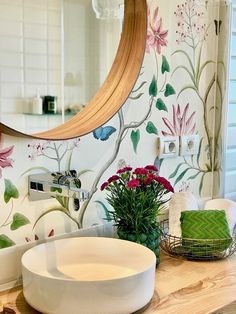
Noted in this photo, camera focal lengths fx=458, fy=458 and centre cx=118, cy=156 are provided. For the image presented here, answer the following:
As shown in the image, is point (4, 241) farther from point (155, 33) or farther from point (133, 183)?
point (155, 33)

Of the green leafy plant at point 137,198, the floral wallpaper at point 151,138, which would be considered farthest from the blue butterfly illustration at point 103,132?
the green leafy plant at point 137,198

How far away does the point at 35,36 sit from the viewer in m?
1.20

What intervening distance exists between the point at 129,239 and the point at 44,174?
294 mm

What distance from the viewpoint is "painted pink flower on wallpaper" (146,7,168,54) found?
146 cm

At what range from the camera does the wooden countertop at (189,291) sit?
1070 millimetres

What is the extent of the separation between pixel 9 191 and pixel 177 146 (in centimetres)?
67

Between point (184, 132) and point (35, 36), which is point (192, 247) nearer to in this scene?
point (184, 132)

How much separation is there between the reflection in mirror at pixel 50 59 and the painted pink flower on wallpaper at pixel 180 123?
34 centimetres

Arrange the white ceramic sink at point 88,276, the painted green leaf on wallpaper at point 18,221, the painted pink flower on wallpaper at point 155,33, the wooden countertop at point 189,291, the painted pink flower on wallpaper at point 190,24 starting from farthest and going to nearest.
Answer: the painted pink flower on wallpaper at point 190,24
the painted pink flower on wallpaper at point 155,33
the painted green leaf on wallpaper at point 18,221
the wooden countertop at point 189,291
the white ceramic sink at point 88,276

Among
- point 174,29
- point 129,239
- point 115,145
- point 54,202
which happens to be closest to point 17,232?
point 54,202

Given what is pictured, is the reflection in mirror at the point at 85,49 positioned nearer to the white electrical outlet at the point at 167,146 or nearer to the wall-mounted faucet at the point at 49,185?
the wall-mounted faucet at the point at 49,185

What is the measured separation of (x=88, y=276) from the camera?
1184mm

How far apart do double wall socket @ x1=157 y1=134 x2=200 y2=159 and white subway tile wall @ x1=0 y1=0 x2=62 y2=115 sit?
0.45m

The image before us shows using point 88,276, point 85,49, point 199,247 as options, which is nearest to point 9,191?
point 88,276
